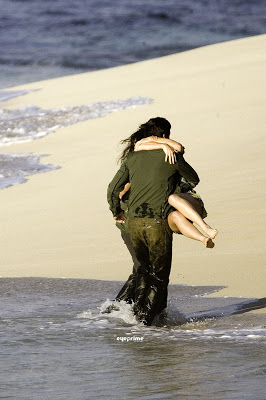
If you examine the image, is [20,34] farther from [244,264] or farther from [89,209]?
[244,264]

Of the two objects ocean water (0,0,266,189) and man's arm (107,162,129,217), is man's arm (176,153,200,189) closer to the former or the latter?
man's arm (107,162,129,217)

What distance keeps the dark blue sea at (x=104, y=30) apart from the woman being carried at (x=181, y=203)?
32.4 m

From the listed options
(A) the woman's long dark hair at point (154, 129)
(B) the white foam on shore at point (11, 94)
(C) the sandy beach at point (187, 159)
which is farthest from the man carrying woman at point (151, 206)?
(B) the white foam on shore at point (11, 94)

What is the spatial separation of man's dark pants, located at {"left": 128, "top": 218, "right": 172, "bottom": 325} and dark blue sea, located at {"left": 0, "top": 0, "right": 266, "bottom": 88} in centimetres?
3240

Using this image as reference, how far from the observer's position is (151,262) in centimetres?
700

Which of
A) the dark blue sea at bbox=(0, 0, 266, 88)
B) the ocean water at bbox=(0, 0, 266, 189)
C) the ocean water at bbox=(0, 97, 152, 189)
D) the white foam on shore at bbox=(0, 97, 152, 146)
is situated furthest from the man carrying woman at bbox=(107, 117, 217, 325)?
the dark blue sea at bbox=(0, 0, 266, 88)

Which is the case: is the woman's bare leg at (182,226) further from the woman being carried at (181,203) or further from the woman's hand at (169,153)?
the woman's hand at (169,153)

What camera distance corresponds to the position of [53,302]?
794 cm

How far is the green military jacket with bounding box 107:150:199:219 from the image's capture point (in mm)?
6852

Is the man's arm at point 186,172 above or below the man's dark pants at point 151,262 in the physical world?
above

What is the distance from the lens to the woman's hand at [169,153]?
682 centimetres

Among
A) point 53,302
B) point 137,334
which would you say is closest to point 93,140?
point 53,302

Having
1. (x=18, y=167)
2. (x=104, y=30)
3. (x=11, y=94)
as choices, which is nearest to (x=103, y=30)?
(x=104, y=30)

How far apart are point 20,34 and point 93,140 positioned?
3668cm
